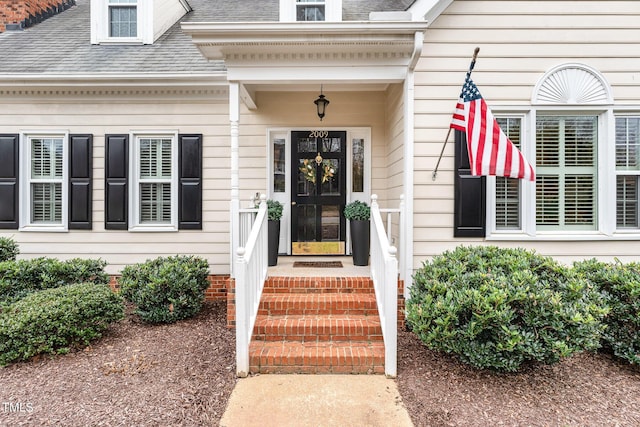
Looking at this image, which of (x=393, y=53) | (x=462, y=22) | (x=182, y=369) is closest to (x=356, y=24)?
(x=393, y=53)

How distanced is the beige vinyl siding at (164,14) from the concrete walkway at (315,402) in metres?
5.81

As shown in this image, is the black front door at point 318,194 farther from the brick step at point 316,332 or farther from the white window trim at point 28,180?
the white window trim at point 28,180

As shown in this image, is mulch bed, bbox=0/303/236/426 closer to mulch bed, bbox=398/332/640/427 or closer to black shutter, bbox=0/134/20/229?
mulch bed, bbox=398/332/640/427

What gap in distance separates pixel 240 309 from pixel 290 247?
7.96ft

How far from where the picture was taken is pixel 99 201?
5.30 meters

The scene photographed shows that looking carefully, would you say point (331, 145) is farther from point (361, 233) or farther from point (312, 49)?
point (312, 49)

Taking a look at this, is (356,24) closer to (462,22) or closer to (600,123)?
(462,22)

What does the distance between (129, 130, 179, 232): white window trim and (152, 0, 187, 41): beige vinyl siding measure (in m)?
1.83

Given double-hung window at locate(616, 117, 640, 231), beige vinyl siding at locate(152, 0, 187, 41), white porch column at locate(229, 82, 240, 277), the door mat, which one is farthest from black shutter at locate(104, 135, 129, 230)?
double-hung window at locate(616, 117, 640, 231)

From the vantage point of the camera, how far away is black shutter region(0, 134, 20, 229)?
519cm

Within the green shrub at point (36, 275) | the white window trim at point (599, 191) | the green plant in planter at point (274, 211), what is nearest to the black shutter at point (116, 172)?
the green shrub at point (36, 275)

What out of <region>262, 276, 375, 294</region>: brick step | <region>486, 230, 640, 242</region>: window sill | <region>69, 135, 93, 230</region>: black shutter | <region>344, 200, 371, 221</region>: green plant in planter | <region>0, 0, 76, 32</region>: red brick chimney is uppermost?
<region>0, 0, 76, 32</region>: red brick chimney

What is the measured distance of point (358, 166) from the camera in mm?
5492

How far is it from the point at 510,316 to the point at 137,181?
524 centimetres
